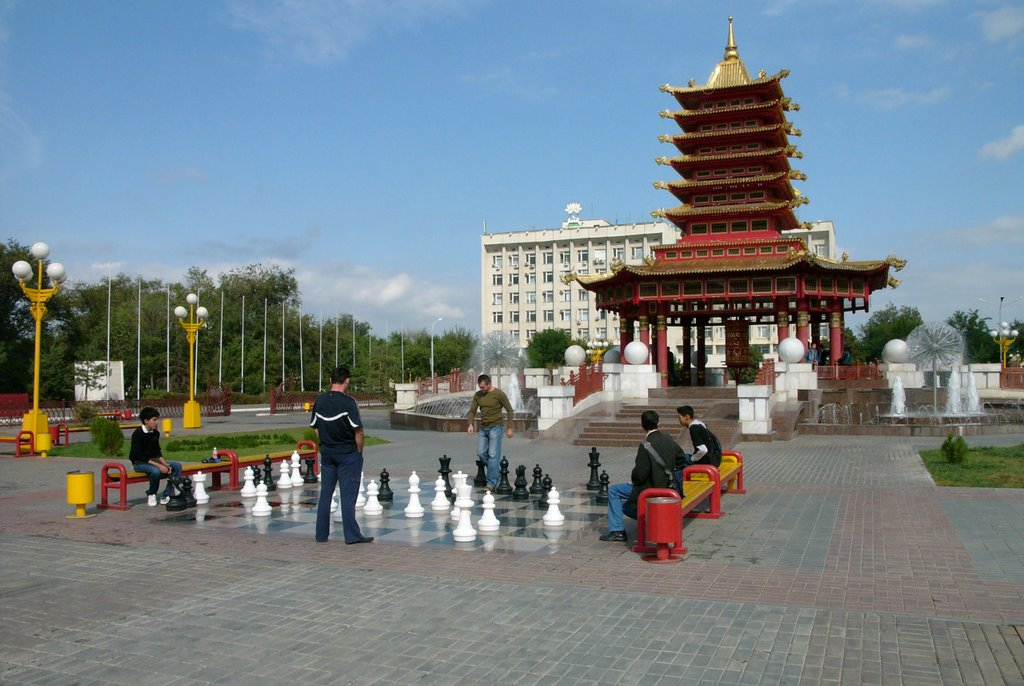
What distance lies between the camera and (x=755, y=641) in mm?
5656

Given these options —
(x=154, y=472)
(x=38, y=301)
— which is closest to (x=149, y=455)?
(x=154, y=472)

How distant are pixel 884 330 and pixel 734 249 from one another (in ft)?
192

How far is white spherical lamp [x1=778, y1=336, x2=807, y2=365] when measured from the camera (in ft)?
91.8

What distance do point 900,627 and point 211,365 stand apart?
61154 mm

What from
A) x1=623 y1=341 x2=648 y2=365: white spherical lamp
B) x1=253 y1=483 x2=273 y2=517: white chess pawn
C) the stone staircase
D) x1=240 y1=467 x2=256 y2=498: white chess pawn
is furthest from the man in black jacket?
x1=623 y1=341 x2=648 y2=365: white spherical lamp

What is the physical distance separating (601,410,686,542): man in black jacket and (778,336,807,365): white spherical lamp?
20.2 metres

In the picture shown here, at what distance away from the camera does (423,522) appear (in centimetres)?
1043

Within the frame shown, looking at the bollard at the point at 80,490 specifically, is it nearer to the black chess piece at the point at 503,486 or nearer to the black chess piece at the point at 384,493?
the black chess piece at the point at 384,493

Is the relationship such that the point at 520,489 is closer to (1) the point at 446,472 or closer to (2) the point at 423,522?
(1) the point at 446,472

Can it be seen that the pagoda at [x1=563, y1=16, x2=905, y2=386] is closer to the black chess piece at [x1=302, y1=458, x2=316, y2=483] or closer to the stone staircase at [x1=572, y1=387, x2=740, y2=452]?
the stone staircase at [x1=572, y1=387, x2=740, y2=452]

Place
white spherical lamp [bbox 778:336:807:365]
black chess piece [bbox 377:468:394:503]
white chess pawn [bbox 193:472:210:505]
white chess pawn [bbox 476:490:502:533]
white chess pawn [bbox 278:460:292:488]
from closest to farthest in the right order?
white chess pawn [bbox 476:490:502:533]
white chess pawn [bbox 193:472:210:505]
black chess piece [bbox 377:468:394:503]
white chess pawn [bbox 278:460:292:488]
white spherical lamp [bbox 778:336:807:365]

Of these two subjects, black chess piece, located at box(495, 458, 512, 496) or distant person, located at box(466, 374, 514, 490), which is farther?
distant person, located at box(466, 374, 514, 490)

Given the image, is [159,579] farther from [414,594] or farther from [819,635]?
[819,635]

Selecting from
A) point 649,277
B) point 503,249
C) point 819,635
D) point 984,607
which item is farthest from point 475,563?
point 503,249
